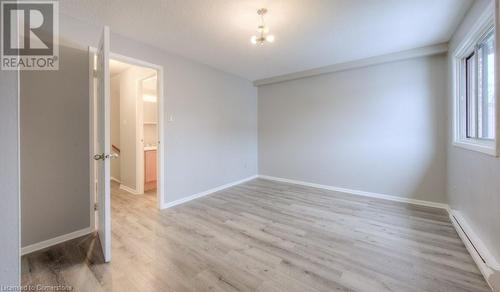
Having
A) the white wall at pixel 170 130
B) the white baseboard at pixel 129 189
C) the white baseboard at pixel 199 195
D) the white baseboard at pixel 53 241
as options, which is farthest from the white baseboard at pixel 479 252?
the white baseboard at pixel 129 189

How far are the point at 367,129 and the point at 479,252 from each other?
7.60 ft

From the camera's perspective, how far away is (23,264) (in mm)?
1831

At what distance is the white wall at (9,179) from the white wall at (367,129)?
4.19 m

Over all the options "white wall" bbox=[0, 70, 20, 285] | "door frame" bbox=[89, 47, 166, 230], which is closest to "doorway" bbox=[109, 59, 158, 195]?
"door frame" bbox=[89, 47, 166, 230]

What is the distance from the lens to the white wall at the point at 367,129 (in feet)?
10.5

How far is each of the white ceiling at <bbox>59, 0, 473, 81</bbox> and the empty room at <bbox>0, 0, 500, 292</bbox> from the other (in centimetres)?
2

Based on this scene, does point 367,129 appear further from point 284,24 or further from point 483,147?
point 284,24

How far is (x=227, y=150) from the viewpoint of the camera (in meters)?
4.40

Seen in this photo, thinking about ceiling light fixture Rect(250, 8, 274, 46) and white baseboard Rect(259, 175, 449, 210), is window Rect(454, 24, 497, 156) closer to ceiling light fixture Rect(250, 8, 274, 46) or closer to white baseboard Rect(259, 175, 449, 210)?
white baseboard Rect(259, 175, 449, 210)

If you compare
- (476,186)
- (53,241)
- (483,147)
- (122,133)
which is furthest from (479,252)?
(122,133)

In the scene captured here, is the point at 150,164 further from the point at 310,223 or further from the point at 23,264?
the point at 310,223

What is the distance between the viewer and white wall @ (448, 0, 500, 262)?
5.36 ft

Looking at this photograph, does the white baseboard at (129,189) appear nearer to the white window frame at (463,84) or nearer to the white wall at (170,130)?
the white wall at (170,130)

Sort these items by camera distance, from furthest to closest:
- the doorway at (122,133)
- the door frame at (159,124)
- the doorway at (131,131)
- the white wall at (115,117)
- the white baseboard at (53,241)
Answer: the white wall at (115,117)
the doorway at (131,131)
the door frame at (159,124)
the white baseboard at (53,241)
the doorway at (122,133)
